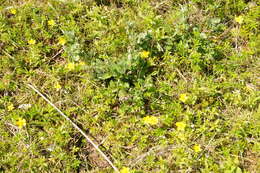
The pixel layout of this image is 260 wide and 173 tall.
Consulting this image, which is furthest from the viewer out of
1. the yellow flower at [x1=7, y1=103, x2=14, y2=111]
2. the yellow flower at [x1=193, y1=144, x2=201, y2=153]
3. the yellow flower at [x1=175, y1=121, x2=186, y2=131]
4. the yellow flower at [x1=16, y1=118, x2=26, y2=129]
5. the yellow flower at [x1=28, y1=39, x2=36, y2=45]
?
the yellow flower at [x1=28, y1=39, x2=36, y2=45]

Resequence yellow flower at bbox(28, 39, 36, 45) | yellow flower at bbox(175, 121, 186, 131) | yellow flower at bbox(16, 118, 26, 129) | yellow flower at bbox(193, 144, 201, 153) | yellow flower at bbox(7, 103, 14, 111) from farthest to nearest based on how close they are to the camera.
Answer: yellow flower at bbox(28, 39, 36, 45)
yellow flower at bbox(7, 103, 14, 111)
yellow flower at bbox(16, 118, 26, 129)
yellow flower at bbox(175, 121, 186, 131)
yellow flower at bbox(193, 144, 201, 153)

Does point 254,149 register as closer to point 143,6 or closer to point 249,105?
point 249,105

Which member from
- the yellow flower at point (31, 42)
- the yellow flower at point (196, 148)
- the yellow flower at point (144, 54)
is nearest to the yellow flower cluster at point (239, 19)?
the yellow flower at point (144, 54)

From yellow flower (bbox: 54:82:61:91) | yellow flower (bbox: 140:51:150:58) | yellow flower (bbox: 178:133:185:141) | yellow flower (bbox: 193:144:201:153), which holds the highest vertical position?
yellow flower (bbox: 140:51:150:58)

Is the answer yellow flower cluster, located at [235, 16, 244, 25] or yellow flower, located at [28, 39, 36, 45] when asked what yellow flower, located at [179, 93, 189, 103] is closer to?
yellow flower cluster, located at [235, 16, 244, 25]

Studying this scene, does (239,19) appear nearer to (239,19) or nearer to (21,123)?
(239,19)

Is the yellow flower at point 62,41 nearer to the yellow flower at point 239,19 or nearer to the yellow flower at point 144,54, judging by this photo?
the yellow flower at point 144,54

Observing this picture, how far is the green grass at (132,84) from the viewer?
294 cm

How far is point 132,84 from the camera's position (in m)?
3.34

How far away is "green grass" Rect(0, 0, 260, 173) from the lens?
2943mm

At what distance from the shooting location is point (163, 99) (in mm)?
3195

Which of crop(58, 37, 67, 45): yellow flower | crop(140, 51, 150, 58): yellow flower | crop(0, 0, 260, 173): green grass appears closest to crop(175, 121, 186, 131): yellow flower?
crop(0, 0, 260, 173): green grass

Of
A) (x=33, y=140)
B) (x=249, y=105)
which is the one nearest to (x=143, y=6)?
(x=249, y=105)

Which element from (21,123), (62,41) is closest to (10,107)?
(21,123)
